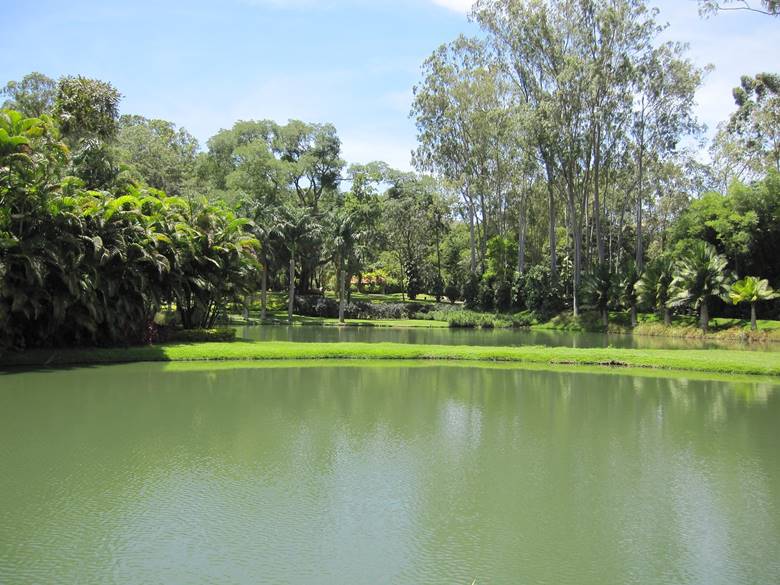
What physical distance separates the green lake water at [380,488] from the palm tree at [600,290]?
29.3 metres

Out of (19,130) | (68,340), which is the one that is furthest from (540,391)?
(19,130)

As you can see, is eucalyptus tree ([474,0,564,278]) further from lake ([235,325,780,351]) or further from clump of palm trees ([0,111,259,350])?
clump of palm trees ([0,111,259,350])

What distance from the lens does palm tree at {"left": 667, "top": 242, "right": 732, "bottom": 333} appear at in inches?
1533

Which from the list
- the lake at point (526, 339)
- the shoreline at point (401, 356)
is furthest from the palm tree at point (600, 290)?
the shoreline at point (401, 356)

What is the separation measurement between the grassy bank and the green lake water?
525 cm

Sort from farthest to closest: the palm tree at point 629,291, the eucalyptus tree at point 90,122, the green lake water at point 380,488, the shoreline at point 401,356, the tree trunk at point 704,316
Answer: the palm tree at point 629,291
the tree trunk at point 704,316
the eucalyptus tree at point 90,122
the shoreline at point 401,356
the green lake water at point 380,488

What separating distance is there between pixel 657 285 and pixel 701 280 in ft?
12.9

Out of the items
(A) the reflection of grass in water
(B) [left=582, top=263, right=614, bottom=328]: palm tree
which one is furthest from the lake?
(A) the reflection of grass in water

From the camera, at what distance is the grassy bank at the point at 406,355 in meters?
23.0

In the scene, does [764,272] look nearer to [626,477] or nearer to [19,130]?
[626,477]

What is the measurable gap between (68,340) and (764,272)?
143 feet

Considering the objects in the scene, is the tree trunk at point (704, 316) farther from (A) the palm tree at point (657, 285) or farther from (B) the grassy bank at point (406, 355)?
(B) the grassy bank at point (406, 355)

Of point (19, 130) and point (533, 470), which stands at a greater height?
point (19, 130)

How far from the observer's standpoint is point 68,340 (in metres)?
24.0
